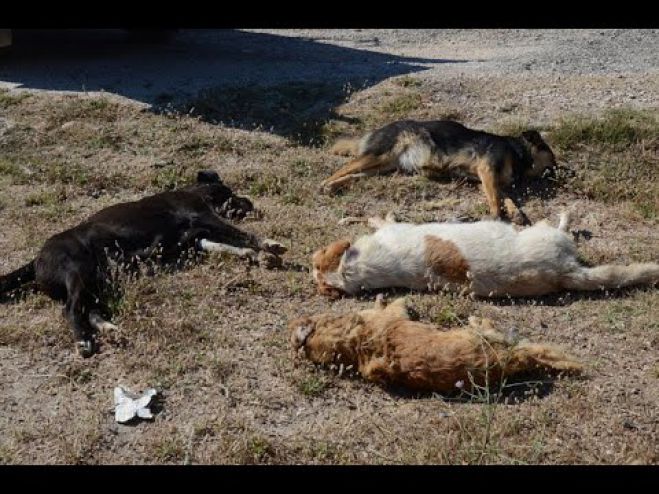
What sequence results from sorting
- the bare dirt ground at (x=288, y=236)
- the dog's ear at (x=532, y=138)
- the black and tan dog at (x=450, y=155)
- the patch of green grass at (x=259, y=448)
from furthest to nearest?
the dog's ear at (x=532, y=138) → the black and tan dog at (x=450, y=155) → the bare dirt ground at (x=288, y=236) → the patch of green grass at (x=259, y=448)

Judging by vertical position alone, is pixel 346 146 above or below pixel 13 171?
above

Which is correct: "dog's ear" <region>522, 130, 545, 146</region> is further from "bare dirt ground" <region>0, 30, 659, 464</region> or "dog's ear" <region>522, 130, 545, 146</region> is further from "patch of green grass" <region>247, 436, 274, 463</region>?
"patch of green grass" <region>247, 436, 274, 463</region>

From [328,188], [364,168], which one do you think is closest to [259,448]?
[328,188]

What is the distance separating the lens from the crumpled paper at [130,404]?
416 centimetres

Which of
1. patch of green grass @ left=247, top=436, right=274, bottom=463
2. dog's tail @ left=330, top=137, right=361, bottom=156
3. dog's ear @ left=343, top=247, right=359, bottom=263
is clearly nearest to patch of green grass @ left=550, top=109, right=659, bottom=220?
dog's tail @ left=330, top=137, right=361, bottom=156

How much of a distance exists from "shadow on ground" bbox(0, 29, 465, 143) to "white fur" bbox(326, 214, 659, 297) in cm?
356

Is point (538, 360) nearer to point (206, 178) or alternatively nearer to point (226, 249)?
point (226, 249)

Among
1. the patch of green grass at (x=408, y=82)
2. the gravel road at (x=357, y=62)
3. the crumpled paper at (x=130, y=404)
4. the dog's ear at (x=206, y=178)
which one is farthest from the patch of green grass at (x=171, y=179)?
the patch of green grass at (x=408, y=82)

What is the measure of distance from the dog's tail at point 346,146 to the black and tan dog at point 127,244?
1787 millimetres

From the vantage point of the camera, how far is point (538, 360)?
14.1ft

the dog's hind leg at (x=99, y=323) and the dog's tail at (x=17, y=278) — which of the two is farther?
the dog's tail at (x=17, y=278)

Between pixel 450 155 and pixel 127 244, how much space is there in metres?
3.37

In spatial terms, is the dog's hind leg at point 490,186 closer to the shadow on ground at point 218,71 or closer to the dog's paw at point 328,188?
the dog's paw at point 328,188

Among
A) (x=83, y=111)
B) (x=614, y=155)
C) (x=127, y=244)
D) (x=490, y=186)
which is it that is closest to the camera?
(x=127, y=244)
